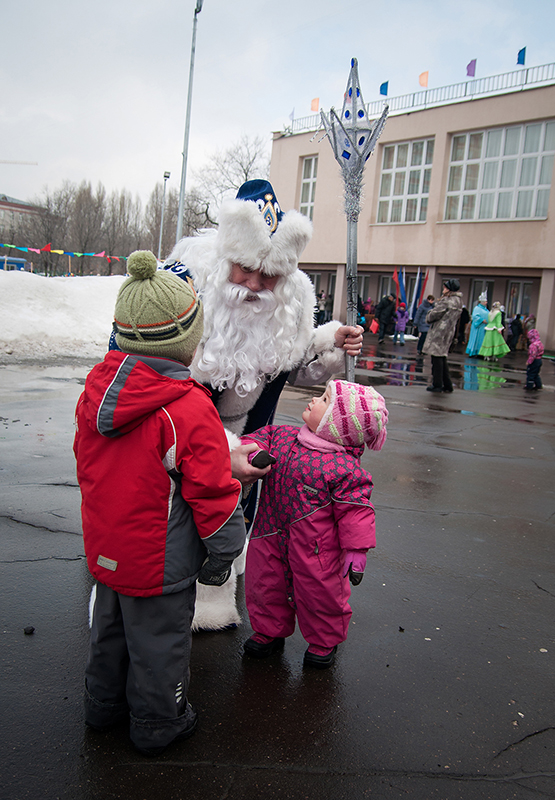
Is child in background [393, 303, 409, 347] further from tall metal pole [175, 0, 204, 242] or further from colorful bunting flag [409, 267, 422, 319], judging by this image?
tall metal pole [175, 0, 204, 242]

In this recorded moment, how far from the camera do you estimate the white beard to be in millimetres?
2824

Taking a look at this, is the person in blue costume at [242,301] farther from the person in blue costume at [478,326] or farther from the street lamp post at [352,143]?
the person in blue costume at [478,326]

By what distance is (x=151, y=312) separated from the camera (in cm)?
193

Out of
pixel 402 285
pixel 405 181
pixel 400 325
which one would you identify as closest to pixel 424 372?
pixel 400 325

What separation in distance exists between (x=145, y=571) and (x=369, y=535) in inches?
34.9

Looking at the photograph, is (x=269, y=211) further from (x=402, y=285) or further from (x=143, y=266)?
(x=402, y=285)

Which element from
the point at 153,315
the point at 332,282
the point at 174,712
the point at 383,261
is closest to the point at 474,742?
the point at 174,712

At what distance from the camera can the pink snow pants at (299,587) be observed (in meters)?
2.52

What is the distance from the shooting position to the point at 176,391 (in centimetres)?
192

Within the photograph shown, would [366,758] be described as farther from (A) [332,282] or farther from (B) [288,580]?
(A) [332,282]

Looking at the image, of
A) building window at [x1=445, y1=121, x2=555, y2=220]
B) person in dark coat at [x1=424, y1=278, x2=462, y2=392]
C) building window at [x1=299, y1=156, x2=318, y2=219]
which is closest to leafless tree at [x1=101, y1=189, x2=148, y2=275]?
building window at [x1=299, y1=156, x2=318, y2=219]

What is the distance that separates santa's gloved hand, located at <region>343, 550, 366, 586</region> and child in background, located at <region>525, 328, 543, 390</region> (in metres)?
10.2

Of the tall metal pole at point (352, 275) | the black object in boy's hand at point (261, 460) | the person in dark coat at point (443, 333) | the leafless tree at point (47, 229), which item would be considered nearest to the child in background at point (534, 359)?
the person in dark coat at point (443, 333)

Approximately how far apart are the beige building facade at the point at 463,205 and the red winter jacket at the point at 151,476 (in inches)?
891
